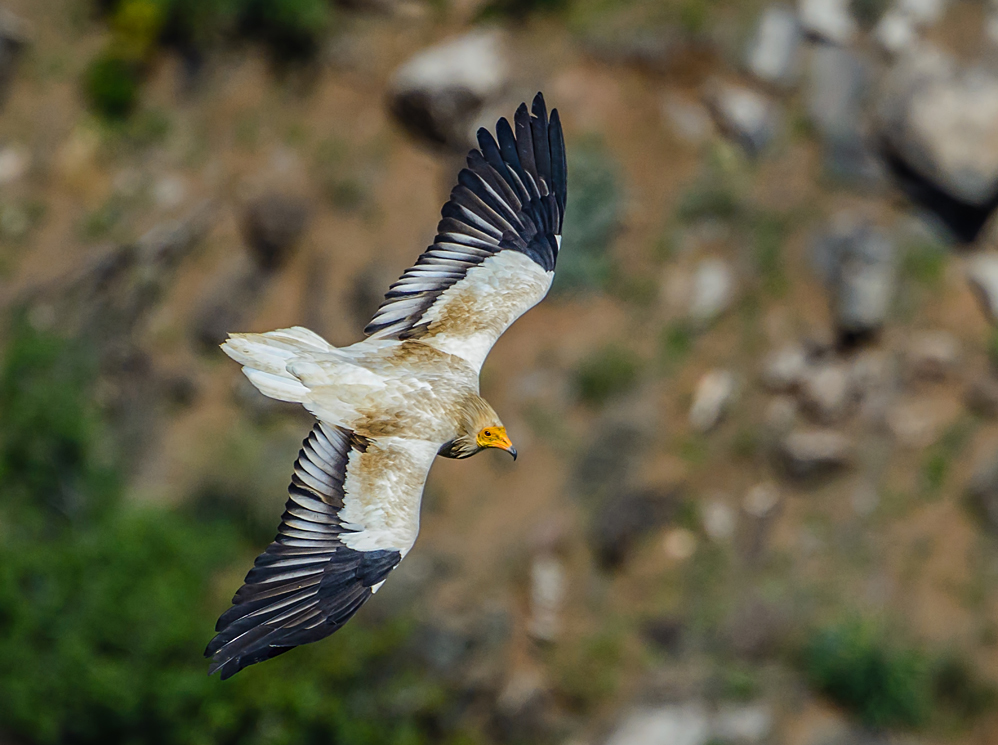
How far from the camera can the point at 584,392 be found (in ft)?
79.6

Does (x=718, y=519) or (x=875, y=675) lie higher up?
(x=718, y=519)

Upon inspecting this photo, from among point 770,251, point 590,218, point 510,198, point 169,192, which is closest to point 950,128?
point 770,251

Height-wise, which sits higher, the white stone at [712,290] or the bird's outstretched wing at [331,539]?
the bird's outstretched wing at [331,539]

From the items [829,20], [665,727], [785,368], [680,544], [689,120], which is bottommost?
[665,727]

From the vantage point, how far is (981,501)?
21.4m

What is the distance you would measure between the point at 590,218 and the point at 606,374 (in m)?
2.99

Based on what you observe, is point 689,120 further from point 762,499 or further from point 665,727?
point 665,727

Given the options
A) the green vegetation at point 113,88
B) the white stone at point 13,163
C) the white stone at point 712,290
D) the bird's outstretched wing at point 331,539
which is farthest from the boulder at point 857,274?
the white stone at point 13,163

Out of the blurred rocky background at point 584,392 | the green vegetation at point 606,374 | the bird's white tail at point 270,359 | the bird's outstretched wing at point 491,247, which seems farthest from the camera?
the green vegetation at point 606,374

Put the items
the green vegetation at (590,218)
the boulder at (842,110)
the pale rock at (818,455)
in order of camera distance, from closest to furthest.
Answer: the pale rock at (818,455), the boulder at (842,110), the green vegetation at (590,218)

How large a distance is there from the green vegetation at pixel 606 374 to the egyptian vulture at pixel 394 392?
39.3 ft

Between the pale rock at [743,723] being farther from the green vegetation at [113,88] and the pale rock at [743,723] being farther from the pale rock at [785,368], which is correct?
the green vegetation at [113,88]

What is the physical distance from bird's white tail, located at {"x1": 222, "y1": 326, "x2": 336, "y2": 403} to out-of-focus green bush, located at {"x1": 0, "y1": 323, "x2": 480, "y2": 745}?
531 inches

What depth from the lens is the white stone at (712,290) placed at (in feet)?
78.5
